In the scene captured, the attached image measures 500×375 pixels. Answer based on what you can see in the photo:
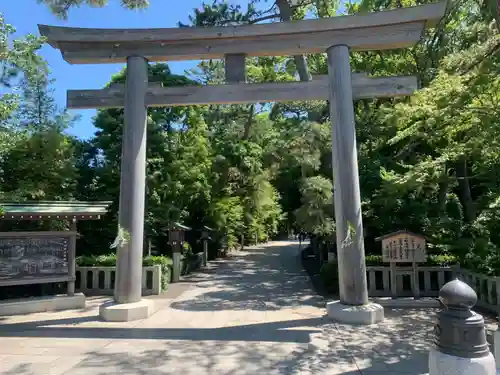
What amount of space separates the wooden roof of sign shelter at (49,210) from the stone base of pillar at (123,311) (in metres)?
2.30

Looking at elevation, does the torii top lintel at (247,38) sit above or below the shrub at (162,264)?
above

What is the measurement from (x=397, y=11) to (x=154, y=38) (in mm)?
4739

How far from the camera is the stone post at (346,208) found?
22.6 ft

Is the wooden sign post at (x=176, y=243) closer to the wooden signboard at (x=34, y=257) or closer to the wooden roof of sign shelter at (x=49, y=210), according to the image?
A: the wooden roof of sign shelter at (x=49, y=210)

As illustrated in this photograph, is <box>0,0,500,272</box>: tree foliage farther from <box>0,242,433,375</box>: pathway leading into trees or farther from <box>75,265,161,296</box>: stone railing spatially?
<box>0,242,433,375</box>: pathway leading into trees

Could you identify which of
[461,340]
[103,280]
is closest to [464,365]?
[461,340]

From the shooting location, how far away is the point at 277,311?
26.5 ft

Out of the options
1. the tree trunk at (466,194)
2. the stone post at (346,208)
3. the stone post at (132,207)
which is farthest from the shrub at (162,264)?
the tree trunk at (466,194)

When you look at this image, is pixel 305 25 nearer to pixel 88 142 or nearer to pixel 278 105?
pixel 88 142

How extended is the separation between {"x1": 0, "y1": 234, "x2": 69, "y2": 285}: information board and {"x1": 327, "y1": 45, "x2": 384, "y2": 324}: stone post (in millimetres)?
6064

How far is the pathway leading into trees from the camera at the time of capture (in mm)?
4656

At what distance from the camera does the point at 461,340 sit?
9.21 feet

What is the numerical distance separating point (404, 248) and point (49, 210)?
25.9 feet

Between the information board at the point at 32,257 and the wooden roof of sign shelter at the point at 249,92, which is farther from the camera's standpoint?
the information board at the point at 32,257
